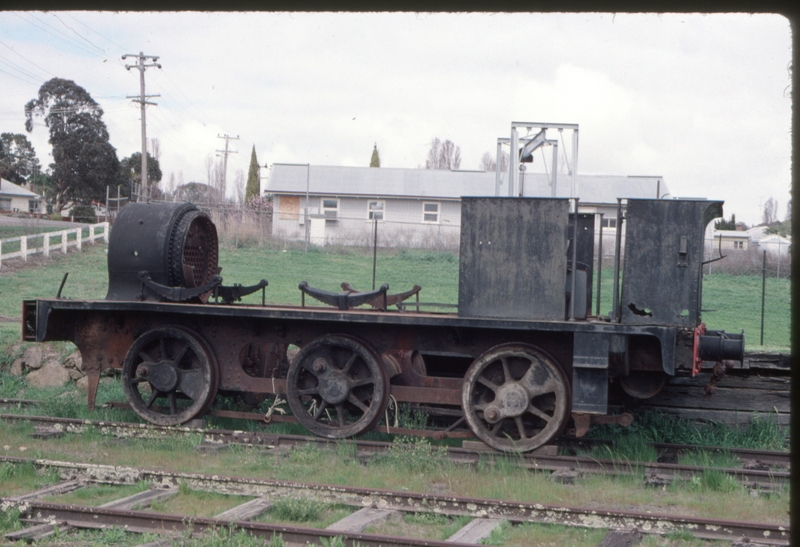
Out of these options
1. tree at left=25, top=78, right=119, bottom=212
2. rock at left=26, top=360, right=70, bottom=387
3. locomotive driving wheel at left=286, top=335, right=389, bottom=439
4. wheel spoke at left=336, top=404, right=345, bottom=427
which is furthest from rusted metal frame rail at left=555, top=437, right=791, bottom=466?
tree at left=25, top=78, right=119, bottom=212

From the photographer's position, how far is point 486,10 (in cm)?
146

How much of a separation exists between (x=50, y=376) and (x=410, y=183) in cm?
2448

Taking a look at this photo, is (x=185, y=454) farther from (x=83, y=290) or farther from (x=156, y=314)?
(x=83, y=290)

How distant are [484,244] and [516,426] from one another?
2122 millimetres

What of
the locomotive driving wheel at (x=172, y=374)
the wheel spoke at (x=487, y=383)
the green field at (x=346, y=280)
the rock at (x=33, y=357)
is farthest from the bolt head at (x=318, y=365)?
the green field at (x=346, y=280)

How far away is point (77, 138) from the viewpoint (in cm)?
4225

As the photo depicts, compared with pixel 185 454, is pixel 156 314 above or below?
above

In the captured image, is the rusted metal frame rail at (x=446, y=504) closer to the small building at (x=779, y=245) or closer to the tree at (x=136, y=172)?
the small building at (x=779, y=245)

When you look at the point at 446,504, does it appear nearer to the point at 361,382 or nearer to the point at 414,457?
the point at 414,457

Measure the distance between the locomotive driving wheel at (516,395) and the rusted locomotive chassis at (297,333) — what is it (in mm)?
226

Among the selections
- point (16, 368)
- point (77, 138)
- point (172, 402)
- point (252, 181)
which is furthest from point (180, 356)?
point (252, 181)

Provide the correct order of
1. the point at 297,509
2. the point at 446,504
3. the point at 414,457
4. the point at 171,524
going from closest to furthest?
1. the point at 171,524
2. the point at 297,509
3. the point at 446,504
4. the point at 414,457

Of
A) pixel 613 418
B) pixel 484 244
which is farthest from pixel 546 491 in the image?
pixel 484 244

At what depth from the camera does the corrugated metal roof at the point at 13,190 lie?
59.0 metres
